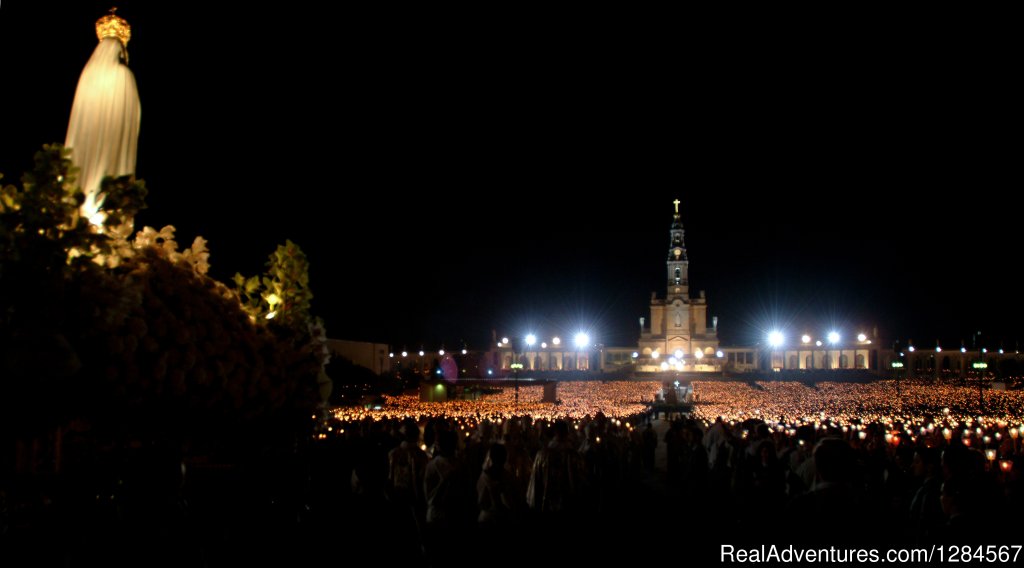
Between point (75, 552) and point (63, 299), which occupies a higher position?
point (63, 299)

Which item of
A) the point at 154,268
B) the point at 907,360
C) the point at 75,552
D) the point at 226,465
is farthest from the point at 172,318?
the point at 907,360

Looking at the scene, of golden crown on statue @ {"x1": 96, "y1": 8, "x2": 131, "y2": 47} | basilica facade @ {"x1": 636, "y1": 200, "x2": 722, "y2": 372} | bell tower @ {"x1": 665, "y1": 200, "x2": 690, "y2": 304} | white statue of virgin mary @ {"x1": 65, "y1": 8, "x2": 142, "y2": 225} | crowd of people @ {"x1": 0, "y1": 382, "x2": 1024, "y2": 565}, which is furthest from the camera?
bell tower @ {"x1": 665, "y1": 200, "x2": 690, "y2": 304}

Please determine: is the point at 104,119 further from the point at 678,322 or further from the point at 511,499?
Answer: the point at 678,322

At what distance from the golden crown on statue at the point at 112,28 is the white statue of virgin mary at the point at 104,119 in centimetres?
8

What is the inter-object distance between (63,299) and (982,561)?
4.71m

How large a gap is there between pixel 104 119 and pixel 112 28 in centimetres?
69

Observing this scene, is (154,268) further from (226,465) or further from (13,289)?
(226,465)

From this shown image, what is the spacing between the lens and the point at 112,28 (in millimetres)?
4887

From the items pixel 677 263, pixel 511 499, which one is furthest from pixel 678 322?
pixel 511 499

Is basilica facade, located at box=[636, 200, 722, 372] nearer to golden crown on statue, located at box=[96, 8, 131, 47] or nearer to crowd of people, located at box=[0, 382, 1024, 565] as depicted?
crowd of people, located at box=[0, 382, 1024, 565]

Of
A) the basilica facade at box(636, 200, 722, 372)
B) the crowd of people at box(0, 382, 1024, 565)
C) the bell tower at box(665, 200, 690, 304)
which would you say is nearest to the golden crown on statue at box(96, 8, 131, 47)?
the crowd of people at box(0, 382, 1024, 565)

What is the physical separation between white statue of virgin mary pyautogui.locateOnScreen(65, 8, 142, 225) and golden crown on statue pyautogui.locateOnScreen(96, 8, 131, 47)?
77mm

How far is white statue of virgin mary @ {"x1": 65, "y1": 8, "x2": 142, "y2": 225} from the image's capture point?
14.9 feet

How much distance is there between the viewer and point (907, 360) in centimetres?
9644
